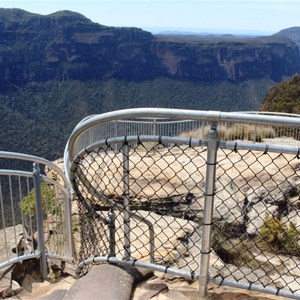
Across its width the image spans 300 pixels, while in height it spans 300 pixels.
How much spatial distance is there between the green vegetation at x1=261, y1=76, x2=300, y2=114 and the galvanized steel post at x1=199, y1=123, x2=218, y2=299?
17486 millimetres

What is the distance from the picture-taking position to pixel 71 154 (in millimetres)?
3602

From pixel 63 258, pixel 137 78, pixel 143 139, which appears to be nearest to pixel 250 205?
pixel 63 258

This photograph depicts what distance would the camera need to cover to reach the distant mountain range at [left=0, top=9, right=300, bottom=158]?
238ft

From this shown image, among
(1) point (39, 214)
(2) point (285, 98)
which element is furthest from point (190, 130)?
(1) point (39, 214)

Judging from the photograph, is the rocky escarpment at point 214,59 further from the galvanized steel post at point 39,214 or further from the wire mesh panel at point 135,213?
the galvanized steel post at point 39,214

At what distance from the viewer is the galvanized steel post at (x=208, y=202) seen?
8.58ft

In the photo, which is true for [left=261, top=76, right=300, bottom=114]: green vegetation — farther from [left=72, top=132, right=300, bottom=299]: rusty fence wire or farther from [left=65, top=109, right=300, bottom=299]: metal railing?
[left=65, top=109, right=300, bottom=299]: metal railing

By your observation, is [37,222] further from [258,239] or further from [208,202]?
[258,239]

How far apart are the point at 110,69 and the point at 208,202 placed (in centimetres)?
8643

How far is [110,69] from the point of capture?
87.3 meters

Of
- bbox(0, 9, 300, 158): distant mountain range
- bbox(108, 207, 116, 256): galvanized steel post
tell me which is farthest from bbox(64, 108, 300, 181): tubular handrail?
bbox(0, 9, 300, 158): distant mountain range

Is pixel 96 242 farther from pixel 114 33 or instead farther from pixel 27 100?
pixel 114 33

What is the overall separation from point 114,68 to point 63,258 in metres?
84.1

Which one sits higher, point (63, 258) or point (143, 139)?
point (143, 139)
